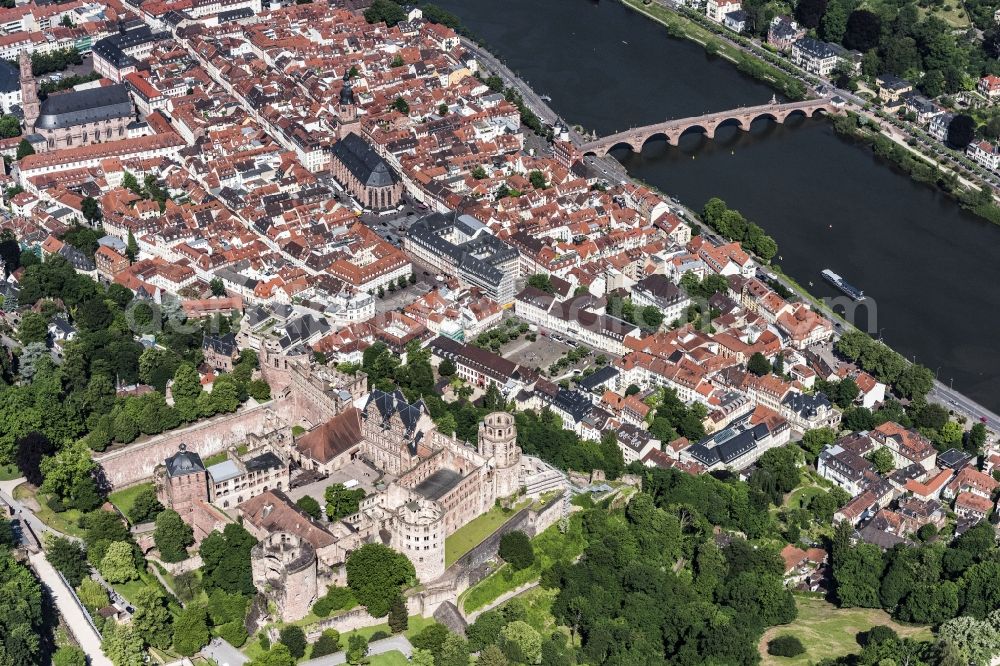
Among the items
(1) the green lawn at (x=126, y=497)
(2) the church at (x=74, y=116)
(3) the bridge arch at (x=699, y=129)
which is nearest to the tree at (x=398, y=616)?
(1) the green lawn at (x=126, y=497)

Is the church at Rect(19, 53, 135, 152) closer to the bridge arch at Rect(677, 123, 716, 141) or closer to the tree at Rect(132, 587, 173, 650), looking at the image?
the bridge arch at Rect(677, 123, 716, 141)

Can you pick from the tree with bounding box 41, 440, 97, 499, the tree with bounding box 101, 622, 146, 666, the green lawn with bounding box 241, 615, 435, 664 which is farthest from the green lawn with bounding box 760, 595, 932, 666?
the tree with bounding box 41, 440, 97, 499

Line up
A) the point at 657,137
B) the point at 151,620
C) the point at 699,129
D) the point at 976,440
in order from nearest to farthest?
the point at 151,620
the point at 976,440
the point at 657,137
the point at 699,129

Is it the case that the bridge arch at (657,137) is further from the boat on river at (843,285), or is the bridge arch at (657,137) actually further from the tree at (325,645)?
the tree at (325,645)

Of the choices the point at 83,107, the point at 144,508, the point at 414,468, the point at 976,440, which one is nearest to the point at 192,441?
the point at 144,508

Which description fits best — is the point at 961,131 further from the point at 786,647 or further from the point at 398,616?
the point at 398,616

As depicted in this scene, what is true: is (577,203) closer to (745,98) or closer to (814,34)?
(745,98)

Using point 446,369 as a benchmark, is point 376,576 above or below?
above
